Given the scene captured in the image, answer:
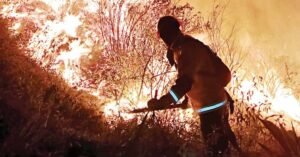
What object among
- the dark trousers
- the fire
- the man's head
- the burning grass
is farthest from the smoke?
the man's head

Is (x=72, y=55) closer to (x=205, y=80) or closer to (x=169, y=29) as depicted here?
(x=169, y=29)

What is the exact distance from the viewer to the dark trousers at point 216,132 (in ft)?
15.4

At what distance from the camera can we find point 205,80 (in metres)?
Result: 4.71

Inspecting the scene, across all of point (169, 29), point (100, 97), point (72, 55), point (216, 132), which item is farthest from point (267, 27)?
point (216, 132)

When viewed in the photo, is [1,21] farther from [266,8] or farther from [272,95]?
[266,8]

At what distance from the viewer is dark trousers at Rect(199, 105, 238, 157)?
469cm

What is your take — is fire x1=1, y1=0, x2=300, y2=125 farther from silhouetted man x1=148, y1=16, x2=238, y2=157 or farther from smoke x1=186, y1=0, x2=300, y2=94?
silhouetted man x1=148, y1=16, x2=238, y2=157

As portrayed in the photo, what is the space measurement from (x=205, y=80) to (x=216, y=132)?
504 mm

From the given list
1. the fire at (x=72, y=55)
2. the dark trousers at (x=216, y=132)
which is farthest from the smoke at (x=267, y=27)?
the dark trousers at (x=216, y=132)

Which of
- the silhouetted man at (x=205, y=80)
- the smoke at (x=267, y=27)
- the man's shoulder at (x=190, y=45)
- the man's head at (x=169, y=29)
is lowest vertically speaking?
the silhouetted man at (x=205, y=80)

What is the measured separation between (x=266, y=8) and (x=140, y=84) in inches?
204

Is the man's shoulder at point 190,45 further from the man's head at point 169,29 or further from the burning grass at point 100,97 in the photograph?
the burning grass at point 100,97

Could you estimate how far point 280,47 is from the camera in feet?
33.6

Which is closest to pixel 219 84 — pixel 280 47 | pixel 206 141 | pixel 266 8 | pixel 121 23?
pixel 206 141
